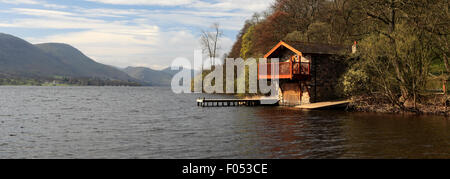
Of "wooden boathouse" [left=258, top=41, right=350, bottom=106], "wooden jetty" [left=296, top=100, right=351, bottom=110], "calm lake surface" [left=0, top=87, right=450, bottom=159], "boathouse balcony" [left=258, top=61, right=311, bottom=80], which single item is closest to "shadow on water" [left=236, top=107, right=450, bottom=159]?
"calm lake surface" [left=0, top=87, right=450, bottom=159]

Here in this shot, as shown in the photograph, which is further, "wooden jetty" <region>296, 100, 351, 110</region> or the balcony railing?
the balcony railing

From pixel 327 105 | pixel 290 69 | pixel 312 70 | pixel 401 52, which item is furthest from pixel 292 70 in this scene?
pixel 401 52

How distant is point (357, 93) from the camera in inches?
1291

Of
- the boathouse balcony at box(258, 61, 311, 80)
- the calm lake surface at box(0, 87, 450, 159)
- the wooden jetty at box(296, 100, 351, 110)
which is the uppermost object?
the boathouse balcony at box(258, 61, 311, 80)

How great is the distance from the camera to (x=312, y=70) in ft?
113

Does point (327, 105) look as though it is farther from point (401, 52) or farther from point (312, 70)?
point (401, 52)

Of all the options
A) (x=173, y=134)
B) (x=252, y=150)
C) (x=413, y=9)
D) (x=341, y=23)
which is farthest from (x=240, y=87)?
(x=252, y=150)

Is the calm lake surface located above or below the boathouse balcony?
below

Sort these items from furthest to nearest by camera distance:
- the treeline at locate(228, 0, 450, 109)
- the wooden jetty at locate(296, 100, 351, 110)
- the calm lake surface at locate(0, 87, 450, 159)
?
the wooden jetty at locate(296, 100, 351, 110), the treeline at locate(228, 0, 450, 109), the calm lake surface at locate(0, 87, 450, 159)

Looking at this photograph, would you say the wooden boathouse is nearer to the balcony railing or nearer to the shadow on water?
the balcony railing

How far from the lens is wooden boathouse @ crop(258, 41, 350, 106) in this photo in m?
34.3

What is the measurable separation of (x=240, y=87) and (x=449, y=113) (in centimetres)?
3650

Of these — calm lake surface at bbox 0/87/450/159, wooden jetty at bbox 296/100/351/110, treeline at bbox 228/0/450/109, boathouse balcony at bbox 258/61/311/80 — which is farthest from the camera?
boathouse balcony at bbox 258/61/311/80

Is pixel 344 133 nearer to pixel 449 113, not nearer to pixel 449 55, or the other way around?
pixel 449 113
